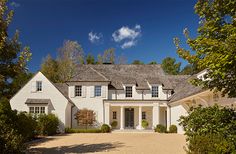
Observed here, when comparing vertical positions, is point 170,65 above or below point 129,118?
above

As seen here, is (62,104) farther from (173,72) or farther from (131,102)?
(173,72)

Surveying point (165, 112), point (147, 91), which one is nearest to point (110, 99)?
point (147, 91)

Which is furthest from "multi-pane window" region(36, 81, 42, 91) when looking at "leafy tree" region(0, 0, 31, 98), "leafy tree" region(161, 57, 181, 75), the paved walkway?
"leafy tree" region(161, 57, 181, 75)

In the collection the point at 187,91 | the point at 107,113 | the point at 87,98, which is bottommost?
the point at 107,113

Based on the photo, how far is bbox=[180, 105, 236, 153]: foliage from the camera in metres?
8.48

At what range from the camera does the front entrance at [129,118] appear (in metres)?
35.0

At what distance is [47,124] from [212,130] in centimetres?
1993

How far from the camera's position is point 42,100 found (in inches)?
1192

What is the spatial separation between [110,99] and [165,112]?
742cm

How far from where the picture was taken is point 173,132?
99.0 feet

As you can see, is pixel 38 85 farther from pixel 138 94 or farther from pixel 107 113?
pixel 138 94

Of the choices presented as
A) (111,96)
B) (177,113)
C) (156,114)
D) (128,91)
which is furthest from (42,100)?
(177,113)

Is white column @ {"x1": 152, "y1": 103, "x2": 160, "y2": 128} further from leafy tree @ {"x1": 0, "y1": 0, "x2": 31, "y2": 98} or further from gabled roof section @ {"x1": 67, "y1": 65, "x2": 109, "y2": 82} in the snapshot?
leafy tree @ {"x1": 0, "y1": 0, "x2": 31, "y2": 98}

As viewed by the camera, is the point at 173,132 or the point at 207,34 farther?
the point at 173,132
